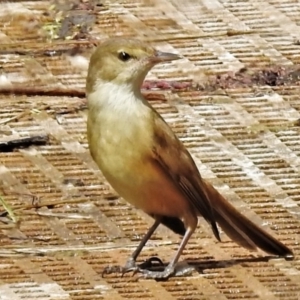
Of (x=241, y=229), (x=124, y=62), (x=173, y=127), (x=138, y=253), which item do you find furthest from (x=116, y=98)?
(x=173, y=127)

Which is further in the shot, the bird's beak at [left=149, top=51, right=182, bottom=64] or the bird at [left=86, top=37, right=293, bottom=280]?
the bird's beak at [left=149, top=51, right=182, bottom=64]

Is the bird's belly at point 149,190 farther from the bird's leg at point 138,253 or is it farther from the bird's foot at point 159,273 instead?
the bird's foot at point 159,273

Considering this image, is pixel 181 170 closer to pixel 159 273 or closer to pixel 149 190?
pixel 149 190

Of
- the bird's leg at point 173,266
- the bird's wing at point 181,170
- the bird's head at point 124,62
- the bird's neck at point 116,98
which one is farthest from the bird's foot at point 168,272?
the bird's head at point 124,62

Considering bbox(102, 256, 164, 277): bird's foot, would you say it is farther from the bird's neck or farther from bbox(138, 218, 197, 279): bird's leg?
the bird's neck

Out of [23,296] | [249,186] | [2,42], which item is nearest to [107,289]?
[23,296]

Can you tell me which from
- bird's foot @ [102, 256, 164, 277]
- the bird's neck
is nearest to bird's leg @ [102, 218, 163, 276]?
bird's foot @ [102, 256, 164, 277]
